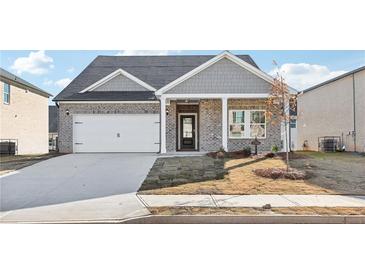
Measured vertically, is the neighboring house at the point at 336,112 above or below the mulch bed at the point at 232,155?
above

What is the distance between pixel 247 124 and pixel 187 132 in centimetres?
379

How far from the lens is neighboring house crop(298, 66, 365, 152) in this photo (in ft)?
61.3

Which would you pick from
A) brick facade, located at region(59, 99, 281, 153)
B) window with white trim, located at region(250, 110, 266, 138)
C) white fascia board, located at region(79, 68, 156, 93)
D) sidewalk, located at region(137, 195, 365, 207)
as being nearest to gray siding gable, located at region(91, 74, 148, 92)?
white fascia board, located at region(79, 68, 156, 93)

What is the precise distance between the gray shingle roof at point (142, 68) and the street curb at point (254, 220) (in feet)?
40.9

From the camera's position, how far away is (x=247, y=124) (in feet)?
56.1

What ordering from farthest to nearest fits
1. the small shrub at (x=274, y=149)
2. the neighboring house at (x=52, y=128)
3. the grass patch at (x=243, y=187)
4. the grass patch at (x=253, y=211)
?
the neighboring house at (x=52, y=128), the small shrub at (x=274, y=149), the grass patch at (x=243, y=187), the grass patch at (x=253, y=211)

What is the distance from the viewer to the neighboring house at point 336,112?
18672mm

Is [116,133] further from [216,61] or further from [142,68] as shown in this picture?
[216,61]

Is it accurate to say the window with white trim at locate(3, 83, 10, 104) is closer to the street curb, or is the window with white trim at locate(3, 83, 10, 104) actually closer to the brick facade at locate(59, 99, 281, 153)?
the brick facade at locate(59, 99, 281, 153)

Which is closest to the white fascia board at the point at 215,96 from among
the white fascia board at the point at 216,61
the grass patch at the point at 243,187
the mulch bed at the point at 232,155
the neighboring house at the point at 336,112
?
the white fascia board at the point at 216,61

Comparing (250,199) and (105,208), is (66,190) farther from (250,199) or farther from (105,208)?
(250,199)

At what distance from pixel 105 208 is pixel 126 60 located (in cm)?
1627

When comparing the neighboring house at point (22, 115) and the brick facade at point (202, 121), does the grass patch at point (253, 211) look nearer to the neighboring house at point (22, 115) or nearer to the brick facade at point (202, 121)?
the brick facade at point (202, 121)
